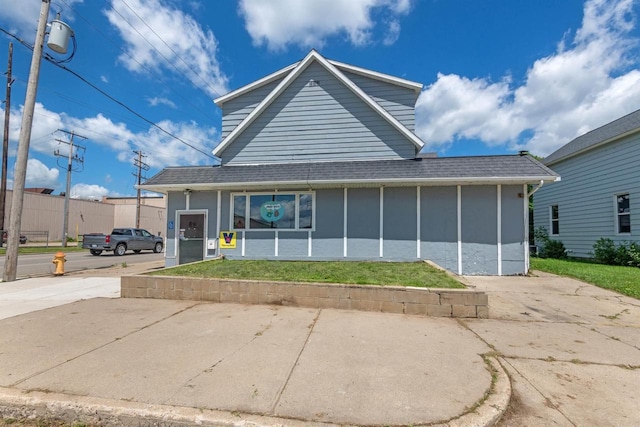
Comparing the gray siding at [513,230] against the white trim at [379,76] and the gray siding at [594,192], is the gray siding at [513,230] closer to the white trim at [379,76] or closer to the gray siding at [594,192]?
the white trim at [379,76]

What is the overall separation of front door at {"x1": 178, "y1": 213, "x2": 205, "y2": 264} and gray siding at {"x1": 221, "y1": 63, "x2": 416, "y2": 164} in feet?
8.51

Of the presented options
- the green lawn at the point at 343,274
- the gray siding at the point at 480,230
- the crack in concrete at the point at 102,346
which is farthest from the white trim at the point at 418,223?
the crack in concrete at the point at 102,346

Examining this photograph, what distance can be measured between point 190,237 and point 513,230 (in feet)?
36.0

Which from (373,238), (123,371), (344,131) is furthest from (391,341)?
(344,131)

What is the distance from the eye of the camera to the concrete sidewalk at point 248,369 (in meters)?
2.64

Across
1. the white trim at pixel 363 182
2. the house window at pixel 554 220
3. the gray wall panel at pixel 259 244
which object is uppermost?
the white trim at pixel 363 182

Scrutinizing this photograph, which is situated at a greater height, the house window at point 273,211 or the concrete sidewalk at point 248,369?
the house window at point 273,211

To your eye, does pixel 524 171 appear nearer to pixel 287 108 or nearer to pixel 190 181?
pixel 287 108

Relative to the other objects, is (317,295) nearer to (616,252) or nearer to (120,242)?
(616,252)

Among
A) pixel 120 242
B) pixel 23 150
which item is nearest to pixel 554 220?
pixel 23 150

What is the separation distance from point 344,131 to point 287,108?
2.48 meters

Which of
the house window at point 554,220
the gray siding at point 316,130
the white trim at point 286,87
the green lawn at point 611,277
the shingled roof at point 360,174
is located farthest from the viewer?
the house window at point 554,220

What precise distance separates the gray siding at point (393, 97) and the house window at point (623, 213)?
9.41 metres

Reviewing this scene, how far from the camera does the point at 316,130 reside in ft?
38.3
